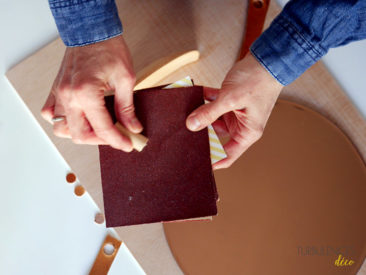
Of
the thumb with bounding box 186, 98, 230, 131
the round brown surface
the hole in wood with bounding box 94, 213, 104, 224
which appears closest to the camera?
the thumb with bounding box 186, 98, 230, 131

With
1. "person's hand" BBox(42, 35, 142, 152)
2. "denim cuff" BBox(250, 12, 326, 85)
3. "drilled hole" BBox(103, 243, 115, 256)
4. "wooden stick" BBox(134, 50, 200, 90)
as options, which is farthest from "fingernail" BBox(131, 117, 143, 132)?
"drilled hole" BBox(103, 243, 115, 256)

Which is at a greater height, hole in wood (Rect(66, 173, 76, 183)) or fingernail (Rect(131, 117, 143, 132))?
fingernail (Rect(131, 117, 143, 132))

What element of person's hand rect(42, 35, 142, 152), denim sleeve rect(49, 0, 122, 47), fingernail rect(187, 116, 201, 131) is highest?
denim sleeve rect(49, 0, 122, 47)

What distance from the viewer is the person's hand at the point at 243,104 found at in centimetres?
56

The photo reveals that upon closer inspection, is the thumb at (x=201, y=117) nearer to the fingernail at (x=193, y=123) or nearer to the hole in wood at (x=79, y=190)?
the fingernail at (x=193, y=123)

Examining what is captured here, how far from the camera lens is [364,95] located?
761mm

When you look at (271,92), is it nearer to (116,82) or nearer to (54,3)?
(116,82)

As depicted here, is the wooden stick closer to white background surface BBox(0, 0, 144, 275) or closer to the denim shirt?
the denim shirt

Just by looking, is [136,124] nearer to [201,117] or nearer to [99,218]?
[201,117]

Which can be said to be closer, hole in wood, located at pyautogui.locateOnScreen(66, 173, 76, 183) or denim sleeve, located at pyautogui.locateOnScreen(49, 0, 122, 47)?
denim sleeve, located at pyautogui.locateOnScreen(49, 0, 122, 47)

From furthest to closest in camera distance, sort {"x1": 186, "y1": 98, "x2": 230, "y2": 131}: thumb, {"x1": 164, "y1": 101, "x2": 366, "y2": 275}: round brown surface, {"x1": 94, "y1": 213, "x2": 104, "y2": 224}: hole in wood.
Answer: {"x1": 94, "y1": 213, "x2": 104, "y2": 224}: hole in wood, {"x1": 164, "y1": 101, "x2": 366, "y2": 275}: round brown surface, {"x1": 186, "y1": 98, "x2": 230, "y2": 131}: thumb

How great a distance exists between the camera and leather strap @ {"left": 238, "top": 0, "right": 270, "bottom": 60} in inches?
29.7

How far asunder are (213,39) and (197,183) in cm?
40

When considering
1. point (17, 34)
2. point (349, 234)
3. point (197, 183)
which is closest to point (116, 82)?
point (197, 183)
